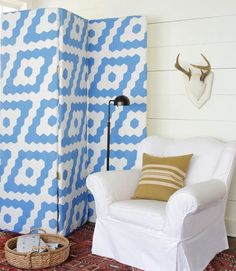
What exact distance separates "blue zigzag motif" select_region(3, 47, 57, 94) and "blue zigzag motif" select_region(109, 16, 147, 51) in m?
0.62

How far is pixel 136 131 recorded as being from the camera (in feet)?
12.7

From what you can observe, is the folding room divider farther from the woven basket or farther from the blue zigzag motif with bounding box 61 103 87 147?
the woven basket

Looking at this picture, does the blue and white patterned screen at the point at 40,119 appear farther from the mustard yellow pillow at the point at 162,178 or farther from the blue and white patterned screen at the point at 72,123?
the mustard yellow pillow at the point at 162,178

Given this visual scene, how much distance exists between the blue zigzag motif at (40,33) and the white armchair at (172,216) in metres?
1.25

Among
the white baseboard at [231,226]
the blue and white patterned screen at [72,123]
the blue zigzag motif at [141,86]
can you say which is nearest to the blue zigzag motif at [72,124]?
the blue and white patterned screen at [72,123]

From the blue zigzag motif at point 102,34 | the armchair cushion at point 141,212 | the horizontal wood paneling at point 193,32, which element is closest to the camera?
the armchair cushion at point 141,212

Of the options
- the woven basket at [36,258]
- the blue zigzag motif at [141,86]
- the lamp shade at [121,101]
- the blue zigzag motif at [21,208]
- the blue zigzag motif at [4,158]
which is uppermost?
the blue zigzag motif at [141,86]

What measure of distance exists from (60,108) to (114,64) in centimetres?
71

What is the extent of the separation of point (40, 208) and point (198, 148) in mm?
1416

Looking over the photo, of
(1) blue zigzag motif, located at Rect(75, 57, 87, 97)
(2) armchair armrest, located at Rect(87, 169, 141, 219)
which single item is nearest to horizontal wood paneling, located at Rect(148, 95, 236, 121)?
(1) blue zigzag motif, located at Rect(75, 57, 87, 97)

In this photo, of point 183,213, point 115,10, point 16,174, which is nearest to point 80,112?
point 16,174

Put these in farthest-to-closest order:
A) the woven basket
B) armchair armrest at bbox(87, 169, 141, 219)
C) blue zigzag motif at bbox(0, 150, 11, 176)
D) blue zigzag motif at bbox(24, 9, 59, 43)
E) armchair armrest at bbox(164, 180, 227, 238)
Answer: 1. blue zigzag motif at bbox(0, 150, 11, 176)
2. blue zigzag motif at bbox(24, 9, 59, 43)
3. armchair armrest at bbox(87, 169, 141, 219)
4. the woven basket
5. armchair armrest at bbox(164, 180, 227, 238)

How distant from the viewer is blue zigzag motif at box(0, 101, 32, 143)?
3688 mm

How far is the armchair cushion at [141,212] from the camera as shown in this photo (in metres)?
2.81
